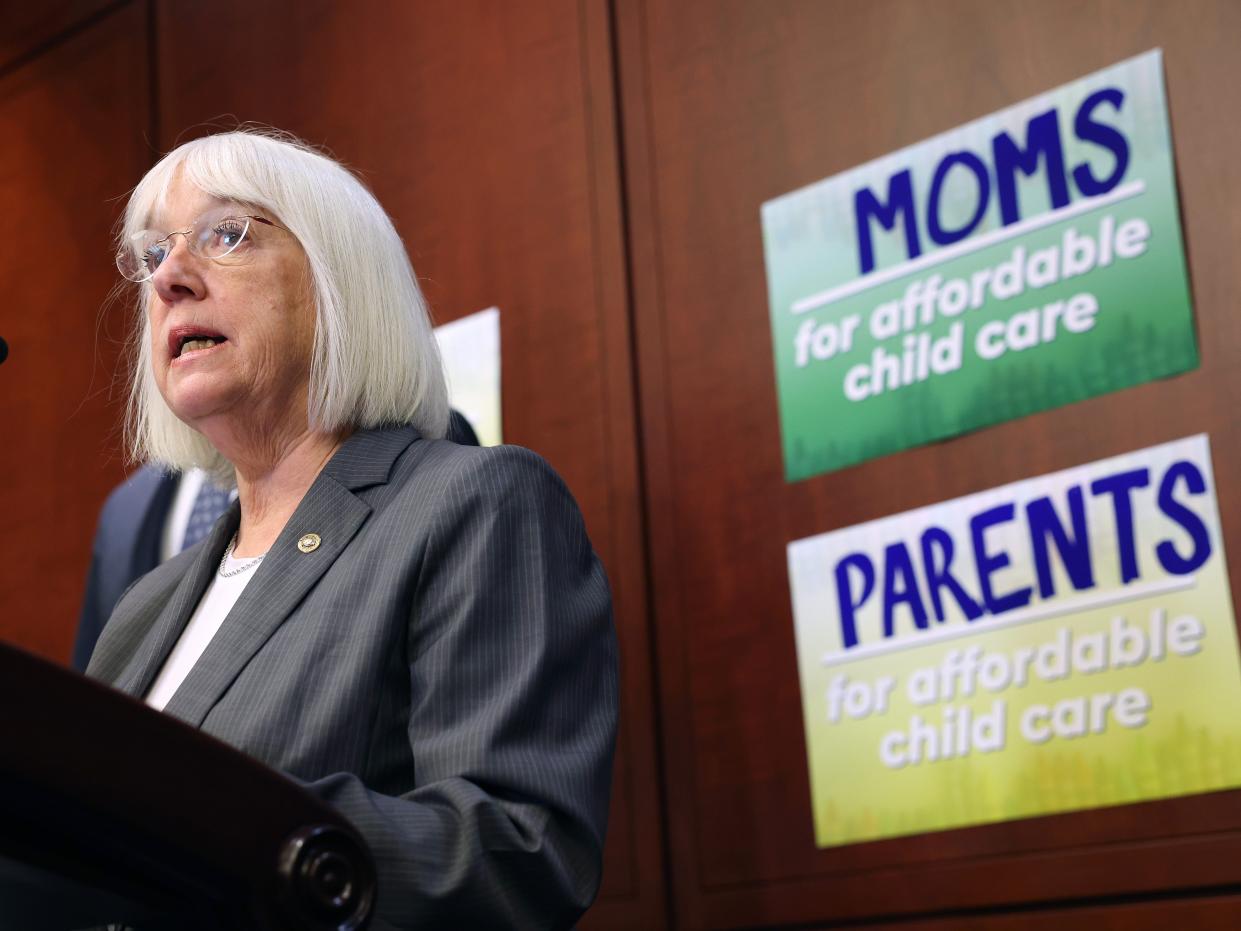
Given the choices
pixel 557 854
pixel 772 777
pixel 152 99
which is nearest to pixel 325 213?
pixel 557 854

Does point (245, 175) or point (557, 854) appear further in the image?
point (245, 175)

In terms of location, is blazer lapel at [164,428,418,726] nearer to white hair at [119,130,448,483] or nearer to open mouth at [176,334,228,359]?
Answer: white hair at [119,130,448,483]

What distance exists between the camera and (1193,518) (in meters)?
1.99

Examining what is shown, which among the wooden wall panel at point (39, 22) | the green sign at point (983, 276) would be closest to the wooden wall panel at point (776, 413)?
the green sign at point (983, 276)

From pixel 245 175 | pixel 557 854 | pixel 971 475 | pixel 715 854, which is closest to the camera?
pixel 557 854

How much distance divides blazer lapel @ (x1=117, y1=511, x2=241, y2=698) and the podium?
894 millimetres

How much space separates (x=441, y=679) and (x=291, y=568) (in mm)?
266

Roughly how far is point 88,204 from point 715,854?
2.21 meters

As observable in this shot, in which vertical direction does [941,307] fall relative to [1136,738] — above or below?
above

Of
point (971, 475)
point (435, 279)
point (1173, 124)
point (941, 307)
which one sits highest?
point (435, 279)

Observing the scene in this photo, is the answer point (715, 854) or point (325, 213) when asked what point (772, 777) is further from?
point (325, 213)

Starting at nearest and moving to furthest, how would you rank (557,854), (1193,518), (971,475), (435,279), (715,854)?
(557,854), (1193,518), (971,475), (715,854), (435,279)

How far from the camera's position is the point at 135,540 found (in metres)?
2.96

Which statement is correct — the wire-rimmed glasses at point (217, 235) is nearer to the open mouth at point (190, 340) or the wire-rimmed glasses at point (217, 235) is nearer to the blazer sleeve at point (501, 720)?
the open mouth at point (190, 340)
